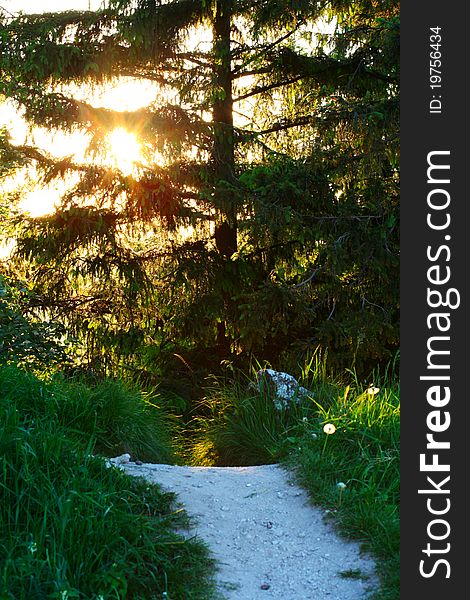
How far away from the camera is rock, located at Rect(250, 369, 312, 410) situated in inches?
270

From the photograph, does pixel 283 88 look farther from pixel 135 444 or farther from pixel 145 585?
pixel 145 585

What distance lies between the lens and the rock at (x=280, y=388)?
6.86 meters

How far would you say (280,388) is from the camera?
705 centimetres

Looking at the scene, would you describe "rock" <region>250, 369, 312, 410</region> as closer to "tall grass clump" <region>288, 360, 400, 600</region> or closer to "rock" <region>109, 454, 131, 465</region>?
"tall grass clump" <region>288, 360, 400, 600</region>

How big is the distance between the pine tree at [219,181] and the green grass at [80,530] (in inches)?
172

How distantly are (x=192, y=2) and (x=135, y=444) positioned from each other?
6.59 m

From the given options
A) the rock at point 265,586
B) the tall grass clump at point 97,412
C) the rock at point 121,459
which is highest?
the tall grass clump at point 97,412

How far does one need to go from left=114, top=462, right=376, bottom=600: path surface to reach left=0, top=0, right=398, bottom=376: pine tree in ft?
11.5

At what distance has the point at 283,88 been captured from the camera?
1117 centimetres

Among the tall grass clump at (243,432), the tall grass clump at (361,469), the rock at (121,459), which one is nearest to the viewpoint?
the tall grass clump at (361,469)

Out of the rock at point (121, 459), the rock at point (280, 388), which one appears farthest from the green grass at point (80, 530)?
the rock at point (280, 388)

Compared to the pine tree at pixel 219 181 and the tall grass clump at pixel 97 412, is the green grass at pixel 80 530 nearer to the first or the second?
the tall grass clump at pixel 97 412

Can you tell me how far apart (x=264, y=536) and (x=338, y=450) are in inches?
35.5

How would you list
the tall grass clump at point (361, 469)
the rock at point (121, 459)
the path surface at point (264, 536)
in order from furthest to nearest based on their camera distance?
the rock at point (121, 459) < the tall grass clump at point (361, 469) < the path surface at point (264, 536)
